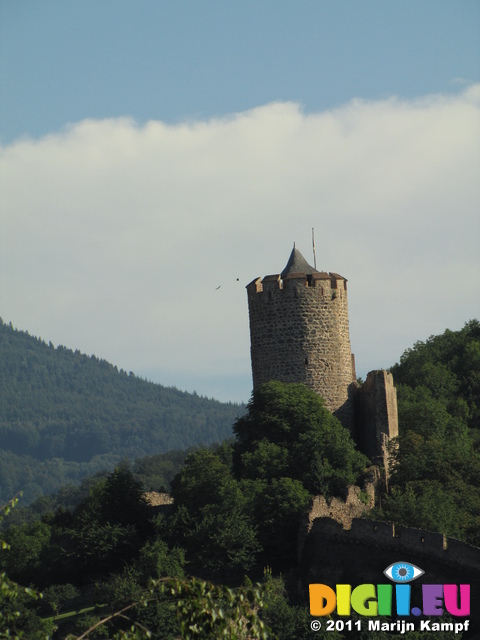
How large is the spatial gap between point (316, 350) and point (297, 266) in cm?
360

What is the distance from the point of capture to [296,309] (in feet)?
156

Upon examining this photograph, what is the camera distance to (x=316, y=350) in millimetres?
47438

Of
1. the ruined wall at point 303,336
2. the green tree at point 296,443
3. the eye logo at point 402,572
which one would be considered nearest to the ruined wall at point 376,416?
the ruined wall at point 303,336

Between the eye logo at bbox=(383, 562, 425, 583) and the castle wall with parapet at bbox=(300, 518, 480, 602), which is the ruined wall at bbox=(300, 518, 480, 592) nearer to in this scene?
the castle wall with parapet at bbox=(300, 518, 480, 602)

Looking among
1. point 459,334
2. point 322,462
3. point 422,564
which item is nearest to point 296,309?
point 322,462

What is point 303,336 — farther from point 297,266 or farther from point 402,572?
point 402,572

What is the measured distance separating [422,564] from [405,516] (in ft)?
13.7

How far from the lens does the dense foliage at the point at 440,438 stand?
39.8 meters

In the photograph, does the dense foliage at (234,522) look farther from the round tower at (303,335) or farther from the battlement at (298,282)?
the battlement at (298,282)

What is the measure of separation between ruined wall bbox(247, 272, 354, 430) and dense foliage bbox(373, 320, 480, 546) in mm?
3099

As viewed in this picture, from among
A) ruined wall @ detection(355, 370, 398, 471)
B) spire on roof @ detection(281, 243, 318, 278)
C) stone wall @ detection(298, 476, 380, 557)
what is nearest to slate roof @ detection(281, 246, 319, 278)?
spire on roof @ detection(281, 243, 318, 278)

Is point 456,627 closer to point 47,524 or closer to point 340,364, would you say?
point 340,364

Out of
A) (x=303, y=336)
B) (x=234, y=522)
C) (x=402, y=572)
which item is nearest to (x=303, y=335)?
(x=303, y=336)

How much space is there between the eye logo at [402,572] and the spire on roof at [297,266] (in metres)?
15.0
